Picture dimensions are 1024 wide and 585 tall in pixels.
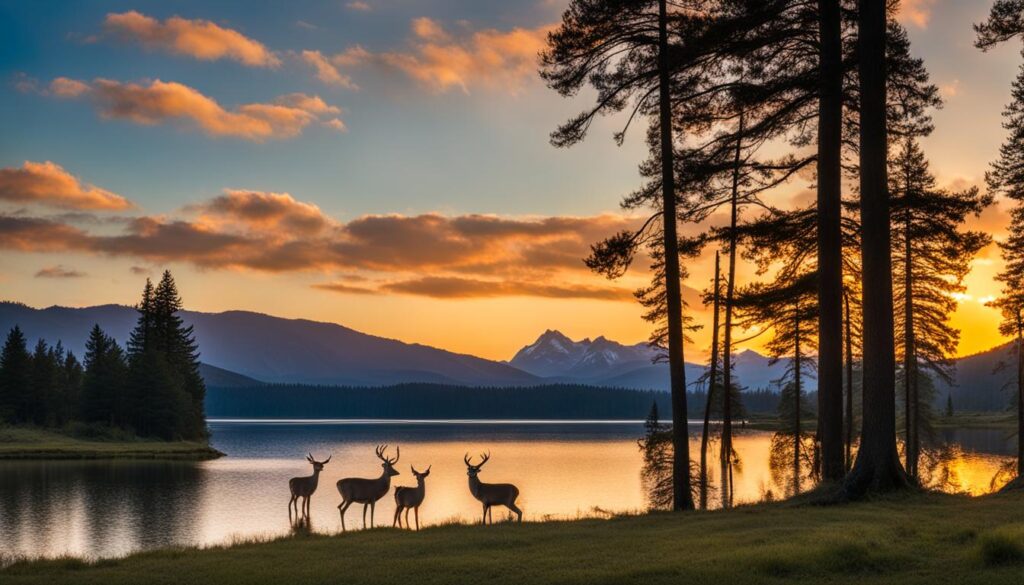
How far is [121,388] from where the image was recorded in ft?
269

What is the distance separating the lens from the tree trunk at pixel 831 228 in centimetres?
2017

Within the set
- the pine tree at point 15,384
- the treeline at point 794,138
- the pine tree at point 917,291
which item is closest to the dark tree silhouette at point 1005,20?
the treeline at point 794,138

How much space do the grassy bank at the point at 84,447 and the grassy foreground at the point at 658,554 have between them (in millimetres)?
57654

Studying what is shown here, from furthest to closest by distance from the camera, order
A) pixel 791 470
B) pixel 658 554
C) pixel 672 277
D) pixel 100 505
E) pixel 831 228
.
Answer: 1. pixel 791 470
2. pixel 100 505
3. pixel 672 277
4. pixel 831 228
5. pixel 658 554

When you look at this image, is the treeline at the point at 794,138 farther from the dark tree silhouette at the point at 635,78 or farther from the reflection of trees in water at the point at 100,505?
the reflection of trees in water at the point at 100,505

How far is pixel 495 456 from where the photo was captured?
6706cm

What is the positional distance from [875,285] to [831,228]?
9.86 ft

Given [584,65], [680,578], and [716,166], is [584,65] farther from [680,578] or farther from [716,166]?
[680,578]

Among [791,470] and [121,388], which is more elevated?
[121,388]

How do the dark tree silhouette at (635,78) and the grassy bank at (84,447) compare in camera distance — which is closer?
the dark tree silhouette at (635,78)

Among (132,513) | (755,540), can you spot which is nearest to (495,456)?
(132,513)

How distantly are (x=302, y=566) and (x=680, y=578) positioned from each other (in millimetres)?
5413

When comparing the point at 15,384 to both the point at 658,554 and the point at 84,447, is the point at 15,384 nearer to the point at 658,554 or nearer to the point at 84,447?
the point at 84,447

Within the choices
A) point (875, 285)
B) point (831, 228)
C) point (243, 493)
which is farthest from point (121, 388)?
point (875, 285)
